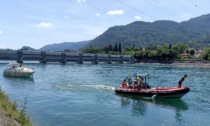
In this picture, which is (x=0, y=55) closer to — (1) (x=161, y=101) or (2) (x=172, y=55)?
(2) (x=172, y=55)

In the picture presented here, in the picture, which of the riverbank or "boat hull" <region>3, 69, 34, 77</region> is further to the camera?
the riverbank

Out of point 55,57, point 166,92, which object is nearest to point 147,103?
point 166,92

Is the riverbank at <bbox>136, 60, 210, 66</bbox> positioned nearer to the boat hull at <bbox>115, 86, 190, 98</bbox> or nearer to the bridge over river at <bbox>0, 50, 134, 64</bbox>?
the bridge over river at <bbox>0, 50, 134, 64</bbox>

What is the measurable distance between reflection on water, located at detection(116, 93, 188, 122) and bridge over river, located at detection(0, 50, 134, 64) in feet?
352

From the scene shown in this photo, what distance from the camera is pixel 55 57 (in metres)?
156

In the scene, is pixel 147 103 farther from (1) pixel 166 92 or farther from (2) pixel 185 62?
(2) pixel 185 62

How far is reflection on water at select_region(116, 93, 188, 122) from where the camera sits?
30306mm

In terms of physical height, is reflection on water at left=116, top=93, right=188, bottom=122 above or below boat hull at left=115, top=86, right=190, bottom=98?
below

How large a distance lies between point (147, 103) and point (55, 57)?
12503 cm

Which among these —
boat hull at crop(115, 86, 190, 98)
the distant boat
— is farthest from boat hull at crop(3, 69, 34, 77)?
boat hull at crop(115, 86, 190, 98)

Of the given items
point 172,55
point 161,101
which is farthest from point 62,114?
point 172,55

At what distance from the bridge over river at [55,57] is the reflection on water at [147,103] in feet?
352

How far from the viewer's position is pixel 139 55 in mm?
197500

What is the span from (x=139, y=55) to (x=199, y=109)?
6557 inches
